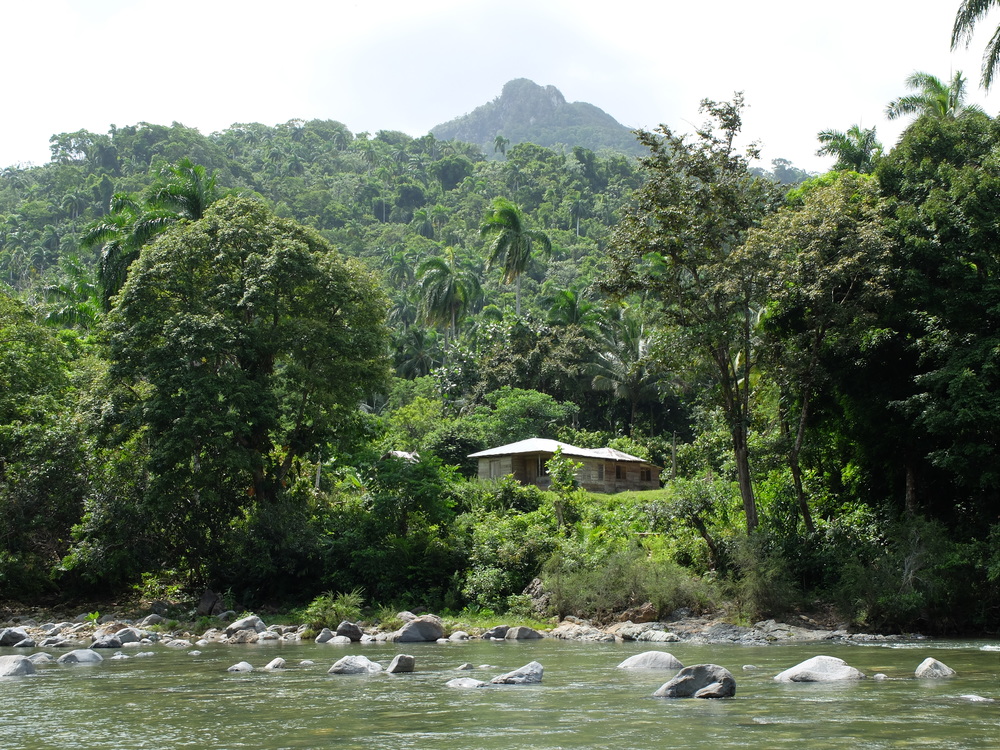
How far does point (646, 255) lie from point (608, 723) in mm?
14922

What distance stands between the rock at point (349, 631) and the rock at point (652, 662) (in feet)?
23.2

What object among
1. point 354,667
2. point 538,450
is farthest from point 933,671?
point 538,450

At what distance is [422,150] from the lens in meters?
136

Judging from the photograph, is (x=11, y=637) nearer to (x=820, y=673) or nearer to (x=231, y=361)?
(x=231, y=361)

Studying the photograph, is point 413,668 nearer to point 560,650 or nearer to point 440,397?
point 560,650

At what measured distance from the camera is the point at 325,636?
1694 cm

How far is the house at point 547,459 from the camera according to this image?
109 feet

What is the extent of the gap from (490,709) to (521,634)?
30.3 feet

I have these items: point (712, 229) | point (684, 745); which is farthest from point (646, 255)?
point (684, 745)

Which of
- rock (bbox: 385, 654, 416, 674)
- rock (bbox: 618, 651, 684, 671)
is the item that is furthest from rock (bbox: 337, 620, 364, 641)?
rock (bbox: 618, 651, 684, 671)

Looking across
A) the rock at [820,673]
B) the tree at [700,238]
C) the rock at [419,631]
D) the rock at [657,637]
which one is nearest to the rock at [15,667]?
the rock at [419,631]

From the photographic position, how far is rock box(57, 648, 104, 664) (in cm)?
1340

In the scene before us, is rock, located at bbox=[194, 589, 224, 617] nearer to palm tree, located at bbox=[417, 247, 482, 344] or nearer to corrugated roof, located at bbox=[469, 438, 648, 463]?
corrugated roof, located at bbox=[469, 438, 648, 463]

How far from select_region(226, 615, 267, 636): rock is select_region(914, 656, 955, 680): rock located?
12.3 metres
